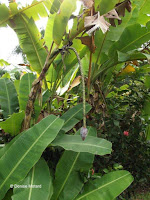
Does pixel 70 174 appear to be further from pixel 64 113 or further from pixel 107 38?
pixel 107 38

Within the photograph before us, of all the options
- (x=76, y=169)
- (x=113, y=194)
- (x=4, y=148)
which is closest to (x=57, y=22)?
(x=4, y=148)

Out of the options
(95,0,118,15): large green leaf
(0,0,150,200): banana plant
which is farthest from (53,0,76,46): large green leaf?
(95,0,118,15): large green leaf

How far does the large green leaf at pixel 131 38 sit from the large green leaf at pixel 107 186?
3.66ft

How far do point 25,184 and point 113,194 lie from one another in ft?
2.35

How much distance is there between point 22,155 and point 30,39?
1.17 metres

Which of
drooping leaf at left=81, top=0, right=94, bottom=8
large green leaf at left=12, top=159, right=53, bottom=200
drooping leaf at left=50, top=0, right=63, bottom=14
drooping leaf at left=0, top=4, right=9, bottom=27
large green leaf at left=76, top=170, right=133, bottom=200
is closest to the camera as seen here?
large green leaf at left=12, top=159, right=53, bottom=200

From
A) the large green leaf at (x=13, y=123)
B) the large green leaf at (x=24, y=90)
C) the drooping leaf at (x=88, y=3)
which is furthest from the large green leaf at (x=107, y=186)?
the drooping leaf at (x=88, y=3)

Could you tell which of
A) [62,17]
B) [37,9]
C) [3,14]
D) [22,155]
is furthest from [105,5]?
[22,155]

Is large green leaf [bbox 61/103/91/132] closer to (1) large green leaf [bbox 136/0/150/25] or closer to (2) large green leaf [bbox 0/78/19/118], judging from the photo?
(2) large green leaf [bbox 0/78/19/118]

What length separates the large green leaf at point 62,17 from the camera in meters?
1.54

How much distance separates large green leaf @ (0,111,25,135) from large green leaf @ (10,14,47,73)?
28.1 inches

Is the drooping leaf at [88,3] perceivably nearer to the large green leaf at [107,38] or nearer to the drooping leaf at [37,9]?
the large green leaf at [107,38]

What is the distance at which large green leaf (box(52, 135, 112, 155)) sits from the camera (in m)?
1.36

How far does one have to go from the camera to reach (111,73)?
7.38 feet
